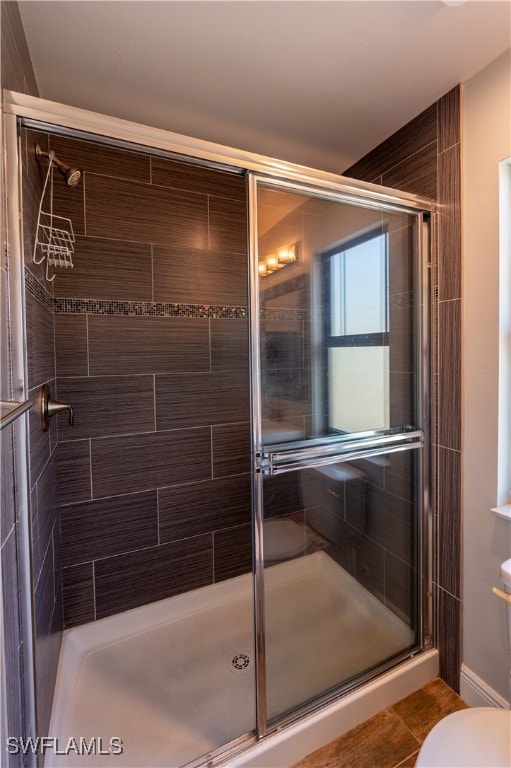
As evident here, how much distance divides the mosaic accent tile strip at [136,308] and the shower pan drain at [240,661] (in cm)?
163

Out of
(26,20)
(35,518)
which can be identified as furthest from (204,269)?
(35,518)

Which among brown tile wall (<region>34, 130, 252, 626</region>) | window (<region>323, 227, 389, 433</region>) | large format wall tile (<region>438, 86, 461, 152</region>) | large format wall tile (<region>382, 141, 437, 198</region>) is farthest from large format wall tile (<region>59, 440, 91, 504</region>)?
large format wall tile (<region>438, 86, 461, 152</region>)

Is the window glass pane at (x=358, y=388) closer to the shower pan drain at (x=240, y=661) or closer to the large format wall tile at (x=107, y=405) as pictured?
the large format wall tile at (x=107, y=405)

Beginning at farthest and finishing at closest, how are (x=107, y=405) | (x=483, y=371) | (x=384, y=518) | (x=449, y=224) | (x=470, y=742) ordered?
(x=107, y=405), (x=384, y=518), (x=449, y=224), (x=483, y=371), (x=470, y=742)

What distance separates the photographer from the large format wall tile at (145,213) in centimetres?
162

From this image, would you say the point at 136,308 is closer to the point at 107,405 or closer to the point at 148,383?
the point at 148,383

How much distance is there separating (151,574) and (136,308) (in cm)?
141

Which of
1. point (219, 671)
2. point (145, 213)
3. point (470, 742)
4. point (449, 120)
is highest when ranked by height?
point (449, 120)

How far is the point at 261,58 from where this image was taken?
116cm

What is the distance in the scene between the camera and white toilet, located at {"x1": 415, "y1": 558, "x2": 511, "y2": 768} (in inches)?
31.2

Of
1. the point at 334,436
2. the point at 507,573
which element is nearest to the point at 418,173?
the point at 334,436

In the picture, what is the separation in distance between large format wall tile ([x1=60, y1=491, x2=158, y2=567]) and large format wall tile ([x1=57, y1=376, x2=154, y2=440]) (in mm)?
358

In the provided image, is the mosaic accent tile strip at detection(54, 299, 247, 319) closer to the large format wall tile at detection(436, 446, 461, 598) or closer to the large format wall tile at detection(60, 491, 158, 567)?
the large format wall tile at detection(60, 491, 158, 567)

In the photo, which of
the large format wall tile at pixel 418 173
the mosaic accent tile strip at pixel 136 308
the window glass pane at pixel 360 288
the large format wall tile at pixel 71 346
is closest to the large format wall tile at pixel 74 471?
the large format wall tile at pixel 71 346
